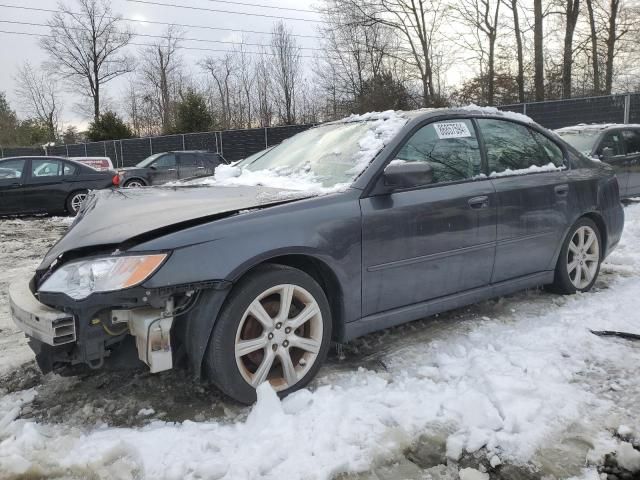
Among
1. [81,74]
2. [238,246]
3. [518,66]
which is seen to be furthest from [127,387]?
[81,74]

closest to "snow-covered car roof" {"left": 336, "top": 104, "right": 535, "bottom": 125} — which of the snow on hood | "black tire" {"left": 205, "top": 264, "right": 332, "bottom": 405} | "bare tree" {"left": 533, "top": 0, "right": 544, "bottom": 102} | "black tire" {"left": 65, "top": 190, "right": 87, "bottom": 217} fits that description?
the snow on hood

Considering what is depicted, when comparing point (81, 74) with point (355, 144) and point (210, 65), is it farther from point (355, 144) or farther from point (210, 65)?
point (355, 144)

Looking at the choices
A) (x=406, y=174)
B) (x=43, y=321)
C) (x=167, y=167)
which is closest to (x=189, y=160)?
(x=167, y=167)

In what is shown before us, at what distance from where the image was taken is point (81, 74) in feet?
153

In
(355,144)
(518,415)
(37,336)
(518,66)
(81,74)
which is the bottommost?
(518,415)

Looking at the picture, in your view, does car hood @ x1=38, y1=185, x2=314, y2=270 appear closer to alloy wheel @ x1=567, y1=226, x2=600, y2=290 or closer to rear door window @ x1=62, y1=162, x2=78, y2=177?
alloy wheel @ x1=567, y1=226, x2=600, y2=290

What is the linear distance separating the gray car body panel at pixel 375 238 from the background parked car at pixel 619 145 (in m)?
5.28

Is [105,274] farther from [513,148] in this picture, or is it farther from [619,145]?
[619,145]

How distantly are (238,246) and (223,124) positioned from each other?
46596 mm

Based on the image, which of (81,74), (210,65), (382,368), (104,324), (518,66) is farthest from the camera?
(210,65)

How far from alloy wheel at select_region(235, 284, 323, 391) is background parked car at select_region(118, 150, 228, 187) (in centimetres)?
1106

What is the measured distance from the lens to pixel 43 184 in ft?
34.1

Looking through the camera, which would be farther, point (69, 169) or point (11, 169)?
point (69, 169)

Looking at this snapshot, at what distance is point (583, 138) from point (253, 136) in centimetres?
1584
